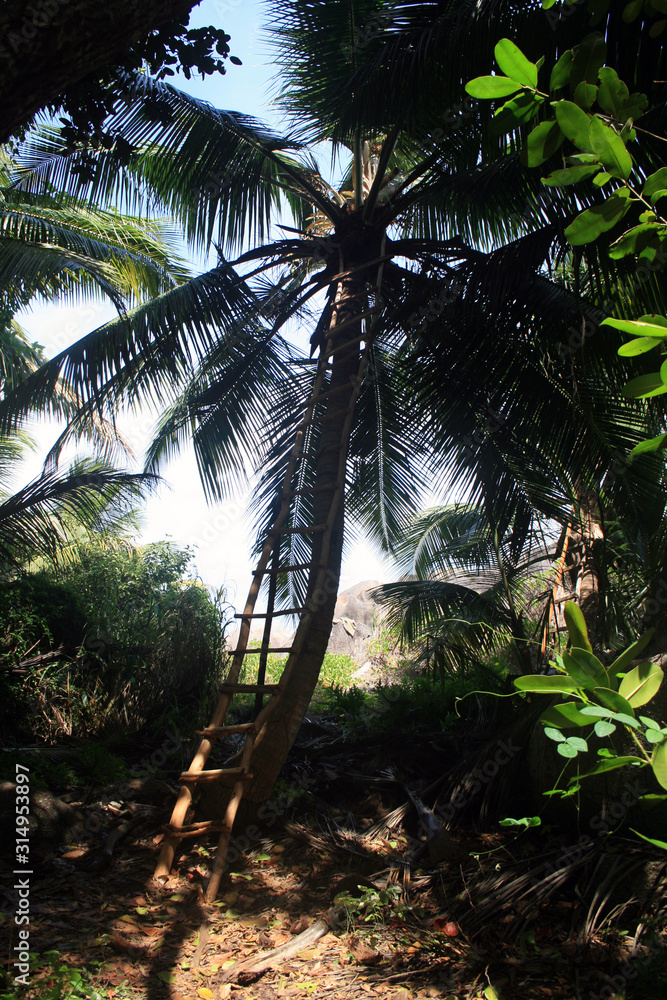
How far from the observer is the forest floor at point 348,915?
2633 mm

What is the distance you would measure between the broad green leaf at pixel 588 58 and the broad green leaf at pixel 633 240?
227mm

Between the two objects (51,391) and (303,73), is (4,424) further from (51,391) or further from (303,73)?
(303,73)

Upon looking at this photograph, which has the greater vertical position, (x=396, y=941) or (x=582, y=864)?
(x=582, y=864)

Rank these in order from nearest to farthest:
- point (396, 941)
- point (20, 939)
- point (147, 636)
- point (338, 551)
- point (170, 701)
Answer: point (20, 939)
point (396, 941)
point (338, 551)
point (170, 701)
point (147, 636)

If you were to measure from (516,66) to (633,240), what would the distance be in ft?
0.93

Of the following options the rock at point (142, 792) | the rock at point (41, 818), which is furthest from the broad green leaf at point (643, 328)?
the rock at point (142, 792)

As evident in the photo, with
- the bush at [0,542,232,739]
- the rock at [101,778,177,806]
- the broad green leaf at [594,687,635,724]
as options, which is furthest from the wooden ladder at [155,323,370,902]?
the broad green leaf at [594,687,635,724]

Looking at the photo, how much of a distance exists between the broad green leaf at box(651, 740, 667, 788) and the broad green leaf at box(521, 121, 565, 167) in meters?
0.76

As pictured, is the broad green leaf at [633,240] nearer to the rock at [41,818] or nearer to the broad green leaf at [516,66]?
the broad green leaf at [516,66]

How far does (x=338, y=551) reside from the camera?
4965mm

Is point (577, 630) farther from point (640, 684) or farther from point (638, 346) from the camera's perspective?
point (638, 346)

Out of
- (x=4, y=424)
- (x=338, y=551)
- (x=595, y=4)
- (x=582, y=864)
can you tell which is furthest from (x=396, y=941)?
(x=4, y=424)

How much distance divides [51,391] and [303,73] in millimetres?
3580

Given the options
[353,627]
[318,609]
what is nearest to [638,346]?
[318,609]
